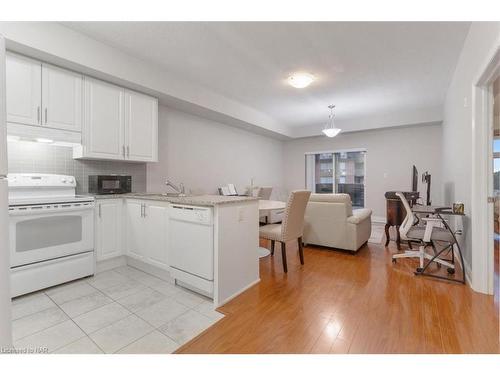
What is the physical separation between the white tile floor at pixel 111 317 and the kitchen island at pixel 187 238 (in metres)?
0.21

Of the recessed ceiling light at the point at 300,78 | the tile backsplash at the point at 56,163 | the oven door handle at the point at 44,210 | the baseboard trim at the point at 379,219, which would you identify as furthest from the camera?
the baseboard trim at the point at 379,219

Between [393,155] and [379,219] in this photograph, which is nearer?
[393,155]

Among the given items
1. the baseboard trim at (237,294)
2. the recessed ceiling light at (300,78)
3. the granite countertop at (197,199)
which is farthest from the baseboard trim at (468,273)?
the recessed ceiling light at (300,78)

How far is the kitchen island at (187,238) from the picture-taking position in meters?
2.04

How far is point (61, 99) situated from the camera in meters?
2.50

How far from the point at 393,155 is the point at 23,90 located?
659cm

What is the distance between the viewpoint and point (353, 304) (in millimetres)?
2039

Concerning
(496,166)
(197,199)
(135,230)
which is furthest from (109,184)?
(496,166)

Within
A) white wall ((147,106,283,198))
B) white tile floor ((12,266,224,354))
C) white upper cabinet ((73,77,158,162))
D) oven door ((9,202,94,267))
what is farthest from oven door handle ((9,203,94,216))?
white wall ((147,106,283,198))

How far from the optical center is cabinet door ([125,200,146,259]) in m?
2.74

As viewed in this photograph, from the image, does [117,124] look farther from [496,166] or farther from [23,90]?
[496,166]

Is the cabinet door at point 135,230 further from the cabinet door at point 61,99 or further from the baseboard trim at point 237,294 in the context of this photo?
the baseboard trim at point 237,294

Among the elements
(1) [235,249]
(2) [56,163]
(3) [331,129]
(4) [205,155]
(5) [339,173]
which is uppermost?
(3) [331,129]

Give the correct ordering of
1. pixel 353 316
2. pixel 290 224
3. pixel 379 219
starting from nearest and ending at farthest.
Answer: pixel 353 316 < pixel 290 224 < pixel 379 219
